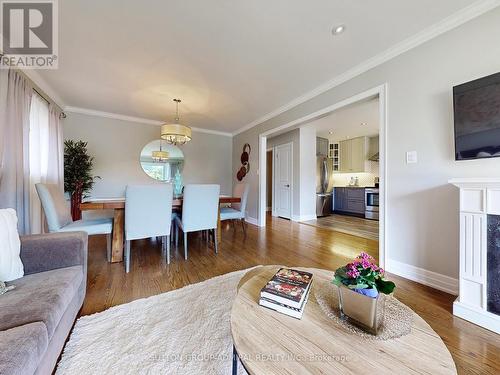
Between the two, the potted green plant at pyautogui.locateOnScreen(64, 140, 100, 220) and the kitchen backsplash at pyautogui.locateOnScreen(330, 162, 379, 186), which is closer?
the potted green plant at pyautogui.locateOnScreen(64, 140, 100, 220)

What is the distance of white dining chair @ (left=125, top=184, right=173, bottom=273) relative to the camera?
205 centimetres

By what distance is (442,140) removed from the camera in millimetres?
1748

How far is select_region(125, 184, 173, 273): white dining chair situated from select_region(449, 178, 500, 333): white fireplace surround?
8.38ft

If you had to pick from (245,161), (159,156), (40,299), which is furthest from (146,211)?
(245,161)

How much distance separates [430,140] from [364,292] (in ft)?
6.06

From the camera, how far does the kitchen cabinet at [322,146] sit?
562 cm

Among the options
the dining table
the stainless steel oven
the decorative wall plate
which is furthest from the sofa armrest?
the stainless steel oven

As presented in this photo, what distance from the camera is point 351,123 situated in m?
4.62

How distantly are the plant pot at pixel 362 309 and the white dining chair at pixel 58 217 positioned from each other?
236cm

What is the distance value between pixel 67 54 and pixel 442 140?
392cm

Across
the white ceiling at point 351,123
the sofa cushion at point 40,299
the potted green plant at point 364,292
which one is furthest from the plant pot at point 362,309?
the white ceiling at point 351,123

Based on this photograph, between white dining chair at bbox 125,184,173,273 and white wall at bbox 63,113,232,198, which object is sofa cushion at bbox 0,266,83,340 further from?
white wall at bbox 63,113,232,198

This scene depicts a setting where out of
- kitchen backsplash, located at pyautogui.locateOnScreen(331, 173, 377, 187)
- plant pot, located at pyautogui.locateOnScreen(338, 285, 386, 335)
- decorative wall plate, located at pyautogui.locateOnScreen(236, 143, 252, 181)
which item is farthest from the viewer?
kitchen backsplash, located at pyautogui.locateOnScreen(331, 173, 377, 187)

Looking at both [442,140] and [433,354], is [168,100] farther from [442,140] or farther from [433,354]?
[433,354]
